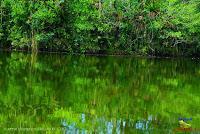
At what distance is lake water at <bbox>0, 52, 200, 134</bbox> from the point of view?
13.9 metres

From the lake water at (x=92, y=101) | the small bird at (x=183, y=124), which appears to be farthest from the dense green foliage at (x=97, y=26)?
the small bird at (x=183, y=124)

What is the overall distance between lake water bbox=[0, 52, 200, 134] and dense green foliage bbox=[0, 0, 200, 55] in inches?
790

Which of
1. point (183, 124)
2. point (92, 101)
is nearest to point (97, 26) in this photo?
point (92, 101)

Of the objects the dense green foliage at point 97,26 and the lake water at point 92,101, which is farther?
the dense green foliage at point 97,26

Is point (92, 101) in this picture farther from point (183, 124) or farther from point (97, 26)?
point (97, 26)

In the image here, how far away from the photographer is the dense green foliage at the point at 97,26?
4956 cm

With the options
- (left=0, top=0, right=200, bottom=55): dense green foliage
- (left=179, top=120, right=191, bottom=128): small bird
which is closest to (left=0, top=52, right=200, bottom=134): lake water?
(left=179, top=120, right=191, bottom=128): small bird

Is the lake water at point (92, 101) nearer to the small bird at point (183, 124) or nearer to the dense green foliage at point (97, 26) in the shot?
the small bird at point (183, 124)

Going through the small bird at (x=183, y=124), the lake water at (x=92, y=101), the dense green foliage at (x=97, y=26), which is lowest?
the small bird at (x=183, y=124)

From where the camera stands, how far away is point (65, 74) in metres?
27.1

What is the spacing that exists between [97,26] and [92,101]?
106ft

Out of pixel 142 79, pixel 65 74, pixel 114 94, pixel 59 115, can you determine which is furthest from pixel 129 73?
pixel 59 115

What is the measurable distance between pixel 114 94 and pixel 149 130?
7408 mm

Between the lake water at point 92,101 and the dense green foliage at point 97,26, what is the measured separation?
65.9ft
